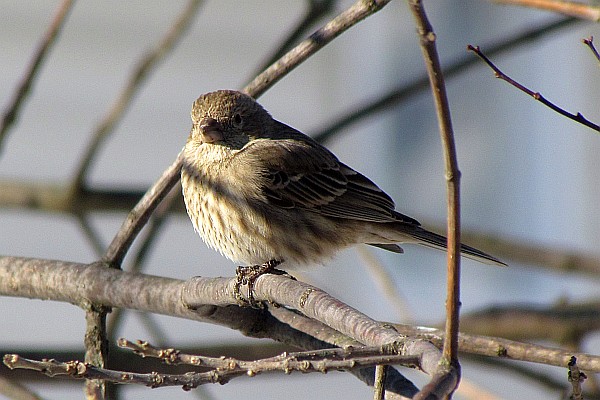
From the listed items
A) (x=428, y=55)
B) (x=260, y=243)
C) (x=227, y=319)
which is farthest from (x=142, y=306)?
(x=428, y=55)

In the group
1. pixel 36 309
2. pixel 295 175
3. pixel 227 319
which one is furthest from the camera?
pixel 36 309

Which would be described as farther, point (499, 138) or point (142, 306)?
point (499, 138)

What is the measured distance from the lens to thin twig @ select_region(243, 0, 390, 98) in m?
2.76

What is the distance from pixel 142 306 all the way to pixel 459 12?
21.7ft

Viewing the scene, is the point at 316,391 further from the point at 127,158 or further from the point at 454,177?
the point at 454,177

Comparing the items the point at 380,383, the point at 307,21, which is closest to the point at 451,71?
the point at 307,21

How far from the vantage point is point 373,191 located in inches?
167

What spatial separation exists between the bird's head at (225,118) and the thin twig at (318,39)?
0.59m

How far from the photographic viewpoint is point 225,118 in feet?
13.0

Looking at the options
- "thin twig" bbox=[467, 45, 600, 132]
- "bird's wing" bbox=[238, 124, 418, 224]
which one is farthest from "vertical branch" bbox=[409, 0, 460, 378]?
"bird's wing" bbox=[238, 124, 418, 224]

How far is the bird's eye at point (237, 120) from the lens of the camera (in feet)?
13.1

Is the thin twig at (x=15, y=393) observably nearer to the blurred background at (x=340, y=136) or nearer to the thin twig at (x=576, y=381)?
the thin twig at (x=576, y=381)

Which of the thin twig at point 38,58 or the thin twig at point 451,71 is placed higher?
the thin twig at point 451,71

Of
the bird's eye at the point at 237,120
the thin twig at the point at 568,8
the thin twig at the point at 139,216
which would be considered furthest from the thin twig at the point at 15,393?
the thin twig at the point at 568,8
